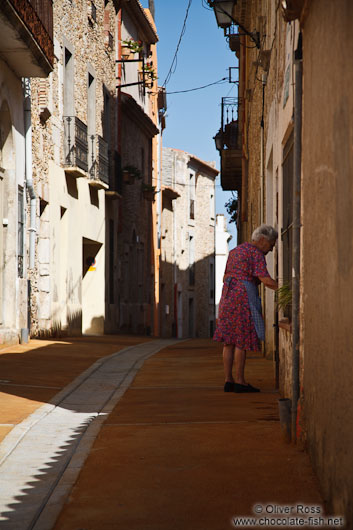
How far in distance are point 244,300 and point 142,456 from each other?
2.80 meters

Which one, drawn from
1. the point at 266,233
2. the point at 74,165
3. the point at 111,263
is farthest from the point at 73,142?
the point at 266,233

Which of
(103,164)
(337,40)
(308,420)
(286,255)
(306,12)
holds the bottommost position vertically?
(308,420)

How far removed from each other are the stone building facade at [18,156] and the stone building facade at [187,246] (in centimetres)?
2152

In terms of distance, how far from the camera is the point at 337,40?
125 inches

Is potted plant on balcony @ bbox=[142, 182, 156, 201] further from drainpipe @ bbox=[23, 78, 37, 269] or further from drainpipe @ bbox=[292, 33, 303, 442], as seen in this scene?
drainpipe @ bbox=[292, 33, 303, 442]

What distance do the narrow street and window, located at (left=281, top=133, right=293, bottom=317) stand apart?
3.88 feet

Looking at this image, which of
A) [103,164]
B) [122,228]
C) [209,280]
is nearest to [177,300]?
[209,280]

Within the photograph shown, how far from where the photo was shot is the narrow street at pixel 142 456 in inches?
140

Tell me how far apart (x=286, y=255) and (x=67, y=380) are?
2.72 meters

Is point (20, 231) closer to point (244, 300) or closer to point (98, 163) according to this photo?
point (98, 163)

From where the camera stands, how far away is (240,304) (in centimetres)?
726

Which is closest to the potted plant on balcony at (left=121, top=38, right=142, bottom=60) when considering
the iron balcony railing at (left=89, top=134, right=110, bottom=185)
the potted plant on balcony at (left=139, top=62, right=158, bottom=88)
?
the potted plant on balcony at (left=139, top=62, right=158, bottom=88)

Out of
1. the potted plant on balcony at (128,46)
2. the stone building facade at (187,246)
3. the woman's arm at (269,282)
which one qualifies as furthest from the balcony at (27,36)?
the stone building facade at (187,246)

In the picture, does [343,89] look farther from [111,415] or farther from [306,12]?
[111,415]
